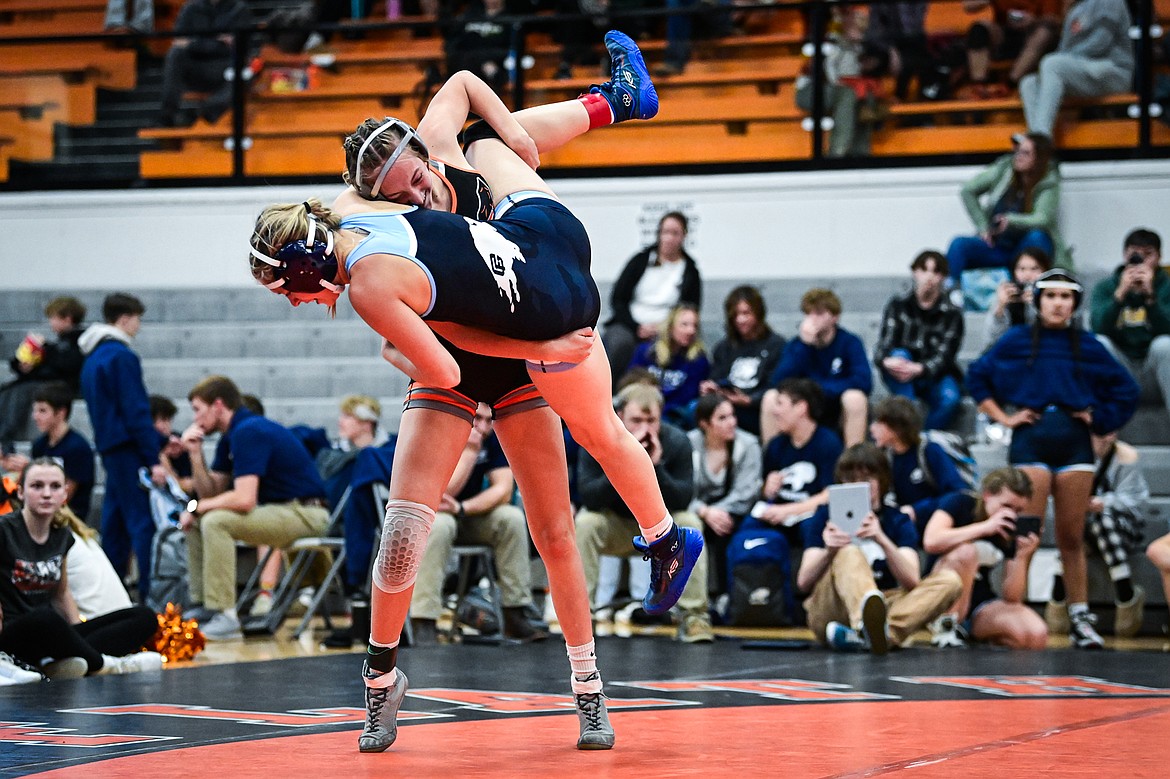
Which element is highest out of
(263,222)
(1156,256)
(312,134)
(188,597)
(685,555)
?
(312,134)

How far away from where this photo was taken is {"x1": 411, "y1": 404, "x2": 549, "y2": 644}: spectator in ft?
23.0

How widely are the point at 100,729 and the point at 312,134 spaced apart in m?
7.74

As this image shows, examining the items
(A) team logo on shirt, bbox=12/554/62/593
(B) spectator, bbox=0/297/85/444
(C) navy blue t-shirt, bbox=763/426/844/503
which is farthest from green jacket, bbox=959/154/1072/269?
(A) team logo on shirt, bbox=12/554/62/593

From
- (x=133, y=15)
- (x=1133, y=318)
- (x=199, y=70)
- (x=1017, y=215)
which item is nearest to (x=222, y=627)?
(x=1133, y=318)

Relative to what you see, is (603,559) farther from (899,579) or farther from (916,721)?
(916,721)

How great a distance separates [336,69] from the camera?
37.0 feet

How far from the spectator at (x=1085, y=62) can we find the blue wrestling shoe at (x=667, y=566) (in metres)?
6.80

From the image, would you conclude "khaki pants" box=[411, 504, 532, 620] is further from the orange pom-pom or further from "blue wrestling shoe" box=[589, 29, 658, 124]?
"blue wrestling shoe" box=[589, 29, 658, 124]

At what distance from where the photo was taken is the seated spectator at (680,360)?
8.73m

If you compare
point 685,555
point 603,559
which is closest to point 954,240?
point 603,559

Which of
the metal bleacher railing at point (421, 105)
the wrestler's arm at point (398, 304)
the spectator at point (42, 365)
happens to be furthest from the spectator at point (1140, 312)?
the spectator at point (42, 365)

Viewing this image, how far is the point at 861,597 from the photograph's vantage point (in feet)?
21.4

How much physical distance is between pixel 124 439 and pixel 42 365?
6.84ft

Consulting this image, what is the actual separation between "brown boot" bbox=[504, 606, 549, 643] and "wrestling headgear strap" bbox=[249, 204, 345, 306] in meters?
3.99
